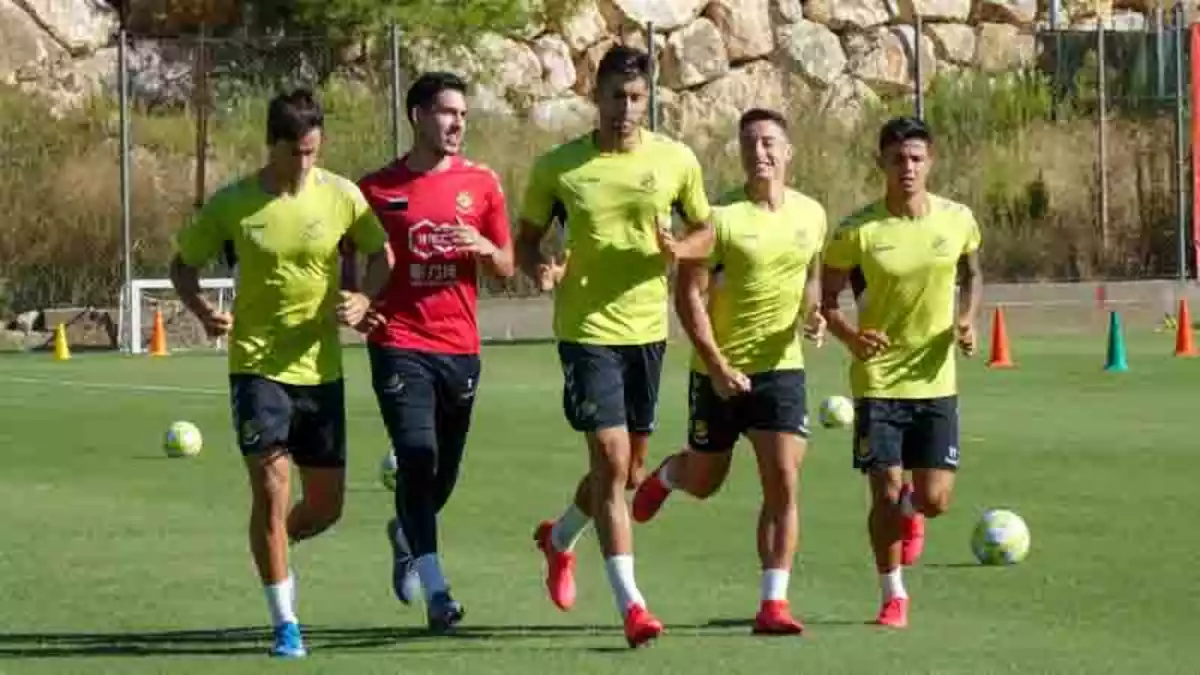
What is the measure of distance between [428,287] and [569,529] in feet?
3.93

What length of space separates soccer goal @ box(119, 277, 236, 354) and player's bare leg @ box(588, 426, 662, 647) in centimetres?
2320

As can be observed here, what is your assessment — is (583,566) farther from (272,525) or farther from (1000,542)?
(272,525)

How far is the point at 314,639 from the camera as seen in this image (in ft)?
36.5

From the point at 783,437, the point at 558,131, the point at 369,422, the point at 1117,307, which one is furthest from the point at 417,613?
the point at 558,131

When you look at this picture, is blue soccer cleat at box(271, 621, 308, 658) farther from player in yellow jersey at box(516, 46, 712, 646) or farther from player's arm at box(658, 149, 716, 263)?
player's arm at box(658, 149, 716, 263)

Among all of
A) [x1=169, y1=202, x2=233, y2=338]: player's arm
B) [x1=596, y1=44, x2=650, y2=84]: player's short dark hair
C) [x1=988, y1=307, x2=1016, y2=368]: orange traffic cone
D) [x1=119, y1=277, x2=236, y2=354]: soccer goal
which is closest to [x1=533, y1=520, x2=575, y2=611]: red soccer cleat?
[x1=169, y1=202, x2=233, y2=338]: player's arm

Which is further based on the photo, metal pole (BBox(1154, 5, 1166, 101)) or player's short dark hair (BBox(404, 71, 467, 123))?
metal pole (BBox(1154, 5, 1166, 101))

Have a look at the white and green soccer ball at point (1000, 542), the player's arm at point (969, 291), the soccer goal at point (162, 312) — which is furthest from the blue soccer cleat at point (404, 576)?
the soccer goal at point (162, 312)

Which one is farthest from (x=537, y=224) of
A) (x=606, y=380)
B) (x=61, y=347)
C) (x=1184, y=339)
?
(x=61, y=347)

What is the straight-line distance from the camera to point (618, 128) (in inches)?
443

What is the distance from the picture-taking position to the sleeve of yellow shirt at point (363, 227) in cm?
1108

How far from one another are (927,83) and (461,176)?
30.3 meters

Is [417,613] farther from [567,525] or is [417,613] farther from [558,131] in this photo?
[558,131]

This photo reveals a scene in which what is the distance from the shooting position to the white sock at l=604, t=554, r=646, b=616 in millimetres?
10750
